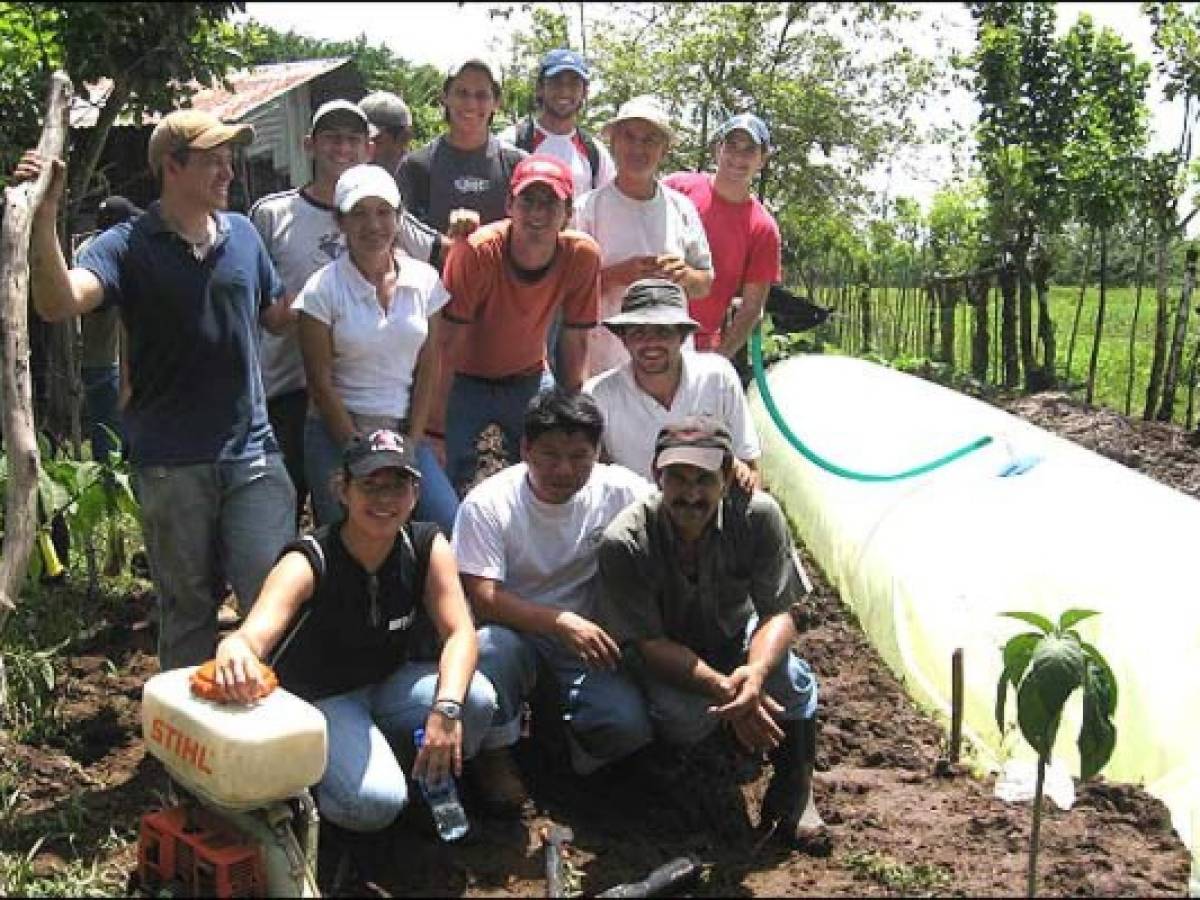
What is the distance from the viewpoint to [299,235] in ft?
15.8

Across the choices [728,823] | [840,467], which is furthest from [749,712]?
[840,467]

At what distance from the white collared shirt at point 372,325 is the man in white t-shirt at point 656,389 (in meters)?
0.65

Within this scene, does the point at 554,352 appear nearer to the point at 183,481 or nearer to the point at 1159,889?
the point at 183,481

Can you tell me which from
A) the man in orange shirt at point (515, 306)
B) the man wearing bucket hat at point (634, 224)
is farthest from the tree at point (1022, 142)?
the man in orange shirt at point (515, 306)

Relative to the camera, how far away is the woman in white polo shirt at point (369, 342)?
14.7ft

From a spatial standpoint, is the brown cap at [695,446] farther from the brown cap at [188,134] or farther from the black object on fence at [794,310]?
the black object on fence at [794,310]

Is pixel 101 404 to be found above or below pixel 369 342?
below

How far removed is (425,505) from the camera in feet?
15.5

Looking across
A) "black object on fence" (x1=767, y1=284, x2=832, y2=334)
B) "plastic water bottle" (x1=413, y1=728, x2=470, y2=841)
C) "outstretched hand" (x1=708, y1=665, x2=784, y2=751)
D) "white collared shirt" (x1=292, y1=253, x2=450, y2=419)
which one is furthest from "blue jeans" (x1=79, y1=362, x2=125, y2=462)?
"black object on fence" (x1=767, y1=284, x2=832, y2=334)

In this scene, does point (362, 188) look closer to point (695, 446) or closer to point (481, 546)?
point (481, 546)

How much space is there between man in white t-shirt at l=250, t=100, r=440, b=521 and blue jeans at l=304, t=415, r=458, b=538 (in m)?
0.18

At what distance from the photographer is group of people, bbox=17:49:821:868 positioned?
3.81 metres

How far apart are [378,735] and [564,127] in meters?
3.15

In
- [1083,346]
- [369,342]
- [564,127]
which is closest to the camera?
[369,342]
